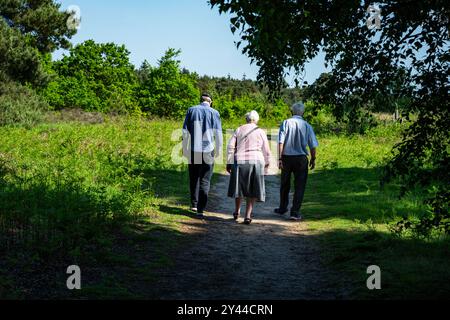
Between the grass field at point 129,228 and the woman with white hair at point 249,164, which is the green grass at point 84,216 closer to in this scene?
the grass field at point 129,228

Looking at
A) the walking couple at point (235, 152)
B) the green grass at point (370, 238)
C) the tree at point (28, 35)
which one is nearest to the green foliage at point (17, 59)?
the tree at point (28, 35)

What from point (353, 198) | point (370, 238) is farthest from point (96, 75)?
point (370, 238)

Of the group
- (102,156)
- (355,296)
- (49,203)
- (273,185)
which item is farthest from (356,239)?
(102,156)

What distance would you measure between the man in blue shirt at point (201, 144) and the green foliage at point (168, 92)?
4281cm

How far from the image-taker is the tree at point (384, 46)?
→ 5012 mm

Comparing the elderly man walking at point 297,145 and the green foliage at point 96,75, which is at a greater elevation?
the green foliage at point 96,75

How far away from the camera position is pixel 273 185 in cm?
1508

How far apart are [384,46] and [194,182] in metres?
5.39

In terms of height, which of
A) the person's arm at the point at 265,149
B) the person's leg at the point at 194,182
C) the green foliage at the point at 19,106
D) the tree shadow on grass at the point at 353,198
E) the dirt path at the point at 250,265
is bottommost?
the dirt path at the point at 250,265

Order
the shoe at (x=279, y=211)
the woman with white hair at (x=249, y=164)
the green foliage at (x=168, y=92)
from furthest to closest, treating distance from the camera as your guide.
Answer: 1. the green foliage at (x=168, y=92)
2. the shoe at (x=279, y=211)
3. the woman with white hair at (x=249, y=164)

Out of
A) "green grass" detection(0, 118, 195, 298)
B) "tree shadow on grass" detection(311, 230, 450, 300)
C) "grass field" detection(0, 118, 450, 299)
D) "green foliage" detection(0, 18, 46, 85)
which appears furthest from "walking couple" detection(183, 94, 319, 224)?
"green foliage" detection(0, 18, 46, 85)

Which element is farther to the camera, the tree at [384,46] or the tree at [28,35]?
the tree at [28,35]

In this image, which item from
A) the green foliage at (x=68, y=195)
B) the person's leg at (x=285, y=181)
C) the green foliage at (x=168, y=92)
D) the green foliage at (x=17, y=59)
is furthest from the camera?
the green foliage at (x=168, y=92)
